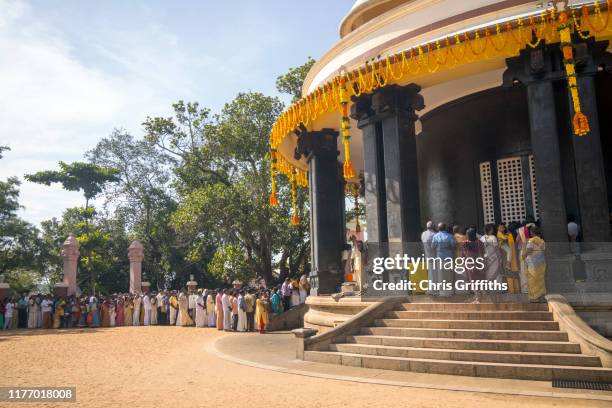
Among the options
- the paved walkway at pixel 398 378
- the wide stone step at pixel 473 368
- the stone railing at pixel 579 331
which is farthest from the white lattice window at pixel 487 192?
the wide stone step at pixel 473 368

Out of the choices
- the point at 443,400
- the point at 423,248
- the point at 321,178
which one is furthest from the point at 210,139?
the point at 443,400

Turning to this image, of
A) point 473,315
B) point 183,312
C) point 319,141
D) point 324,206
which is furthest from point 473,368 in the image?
point 183,312

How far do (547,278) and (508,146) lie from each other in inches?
196

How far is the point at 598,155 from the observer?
8.88 meters

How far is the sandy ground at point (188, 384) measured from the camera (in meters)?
5.77

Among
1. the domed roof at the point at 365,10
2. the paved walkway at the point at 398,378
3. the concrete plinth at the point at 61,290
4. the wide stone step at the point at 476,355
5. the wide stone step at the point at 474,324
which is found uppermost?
the domed roof at the point at 365,10

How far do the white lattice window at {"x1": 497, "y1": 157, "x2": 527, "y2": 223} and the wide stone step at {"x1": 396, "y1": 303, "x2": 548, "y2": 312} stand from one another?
4.63 meters

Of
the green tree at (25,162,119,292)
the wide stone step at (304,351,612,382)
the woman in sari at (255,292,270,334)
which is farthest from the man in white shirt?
the green tree at (25,162,119,292)

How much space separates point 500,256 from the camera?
28.7 feet

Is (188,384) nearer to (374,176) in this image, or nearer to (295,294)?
(374,176)

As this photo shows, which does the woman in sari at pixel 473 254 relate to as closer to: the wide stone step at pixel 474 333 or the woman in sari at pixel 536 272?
the woman in sari at pixel 536 272

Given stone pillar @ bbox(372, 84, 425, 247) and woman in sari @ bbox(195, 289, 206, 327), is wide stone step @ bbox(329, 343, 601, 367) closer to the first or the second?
stone pillar @ bbox(372, 84, 425, 247)

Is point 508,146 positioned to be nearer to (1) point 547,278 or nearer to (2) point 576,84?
(2) point 576,84

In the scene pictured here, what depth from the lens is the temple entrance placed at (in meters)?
12.0
